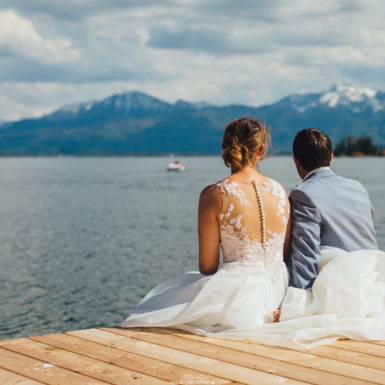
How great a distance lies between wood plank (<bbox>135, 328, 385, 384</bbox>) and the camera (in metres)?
3.56

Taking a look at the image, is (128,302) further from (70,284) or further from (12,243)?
(12,243)

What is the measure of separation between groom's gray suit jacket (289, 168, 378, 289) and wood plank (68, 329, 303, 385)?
1.18 m

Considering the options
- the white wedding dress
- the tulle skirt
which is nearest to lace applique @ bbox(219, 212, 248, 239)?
the white wedding dress

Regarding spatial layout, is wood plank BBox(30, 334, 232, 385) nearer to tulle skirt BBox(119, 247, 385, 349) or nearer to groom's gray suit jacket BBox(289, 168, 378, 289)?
tulle skirt BBox(119, 247, 385, 349)

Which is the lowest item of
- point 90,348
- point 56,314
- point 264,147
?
point 56,314

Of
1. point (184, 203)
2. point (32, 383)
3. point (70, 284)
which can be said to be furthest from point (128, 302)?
point (184, 203)

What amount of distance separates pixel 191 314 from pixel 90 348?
0.87 m

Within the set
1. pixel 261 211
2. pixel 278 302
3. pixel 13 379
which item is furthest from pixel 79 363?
pixel 261 211

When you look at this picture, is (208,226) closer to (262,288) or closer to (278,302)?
(262,288)

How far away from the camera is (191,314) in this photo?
4.51 meters

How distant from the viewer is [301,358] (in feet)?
12.7

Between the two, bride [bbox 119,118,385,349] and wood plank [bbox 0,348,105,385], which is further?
bride [bbox 119,118,385,349]

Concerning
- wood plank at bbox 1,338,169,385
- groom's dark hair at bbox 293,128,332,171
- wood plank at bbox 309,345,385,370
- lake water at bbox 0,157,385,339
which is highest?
groom's dark hair at bbox 293,128,332,171

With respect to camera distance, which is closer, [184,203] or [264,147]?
[264,147]
